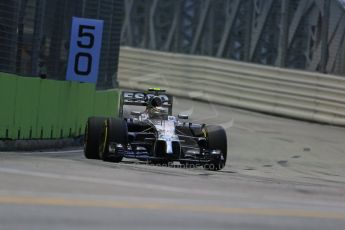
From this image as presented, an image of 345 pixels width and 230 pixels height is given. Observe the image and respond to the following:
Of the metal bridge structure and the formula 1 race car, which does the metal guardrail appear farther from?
the formula 1 race car

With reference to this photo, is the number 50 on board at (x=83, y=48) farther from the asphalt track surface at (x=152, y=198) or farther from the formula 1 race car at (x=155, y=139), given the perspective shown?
the formula 1 race car at (x=155, y=139)

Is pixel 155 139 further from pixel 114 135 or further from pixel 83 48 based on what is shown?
pixel 83 48

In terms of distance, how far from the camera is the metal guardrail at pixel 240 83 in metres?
24.5

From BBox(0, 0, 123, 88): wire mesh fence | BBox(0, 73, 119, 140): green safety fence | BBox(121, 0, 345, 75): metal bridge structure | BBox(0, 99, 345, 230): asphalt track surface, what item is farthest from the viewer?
BBox(121, 0, 345, 75): metal bridge structure

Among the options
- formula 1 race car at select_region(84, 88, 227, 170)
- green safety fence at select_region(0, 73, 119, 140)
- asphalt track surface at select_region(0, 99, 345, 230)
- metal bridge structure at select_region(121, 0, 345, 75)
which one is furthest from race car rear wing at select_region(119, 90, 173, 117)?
metal bridge structure at select_region(121, 0, 345, 75)

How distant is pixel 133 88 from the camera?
30.5 m

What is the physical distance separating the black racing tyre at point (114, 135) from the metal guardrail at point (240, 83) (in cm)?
1281

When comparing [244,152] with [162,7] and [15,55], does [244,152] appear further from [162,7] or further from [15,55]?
[162,7]

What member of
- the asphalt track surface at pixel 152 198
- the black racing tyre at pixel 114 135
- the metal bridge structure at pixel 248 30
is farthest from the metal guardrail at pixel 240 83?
the black racing tyre at pixel 114 135

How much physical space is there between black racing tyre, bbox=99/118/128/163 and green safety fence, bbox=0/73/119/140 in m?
2.50

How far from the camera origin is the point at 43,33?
16.9m

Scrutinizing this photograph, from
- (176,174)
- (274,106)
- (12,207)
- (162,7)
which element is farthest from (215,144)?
(162,7)

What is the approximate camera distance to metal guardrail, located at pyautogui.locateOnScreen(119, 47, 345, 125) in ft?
80.4

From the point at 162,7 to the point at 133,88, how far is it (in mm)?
4632
